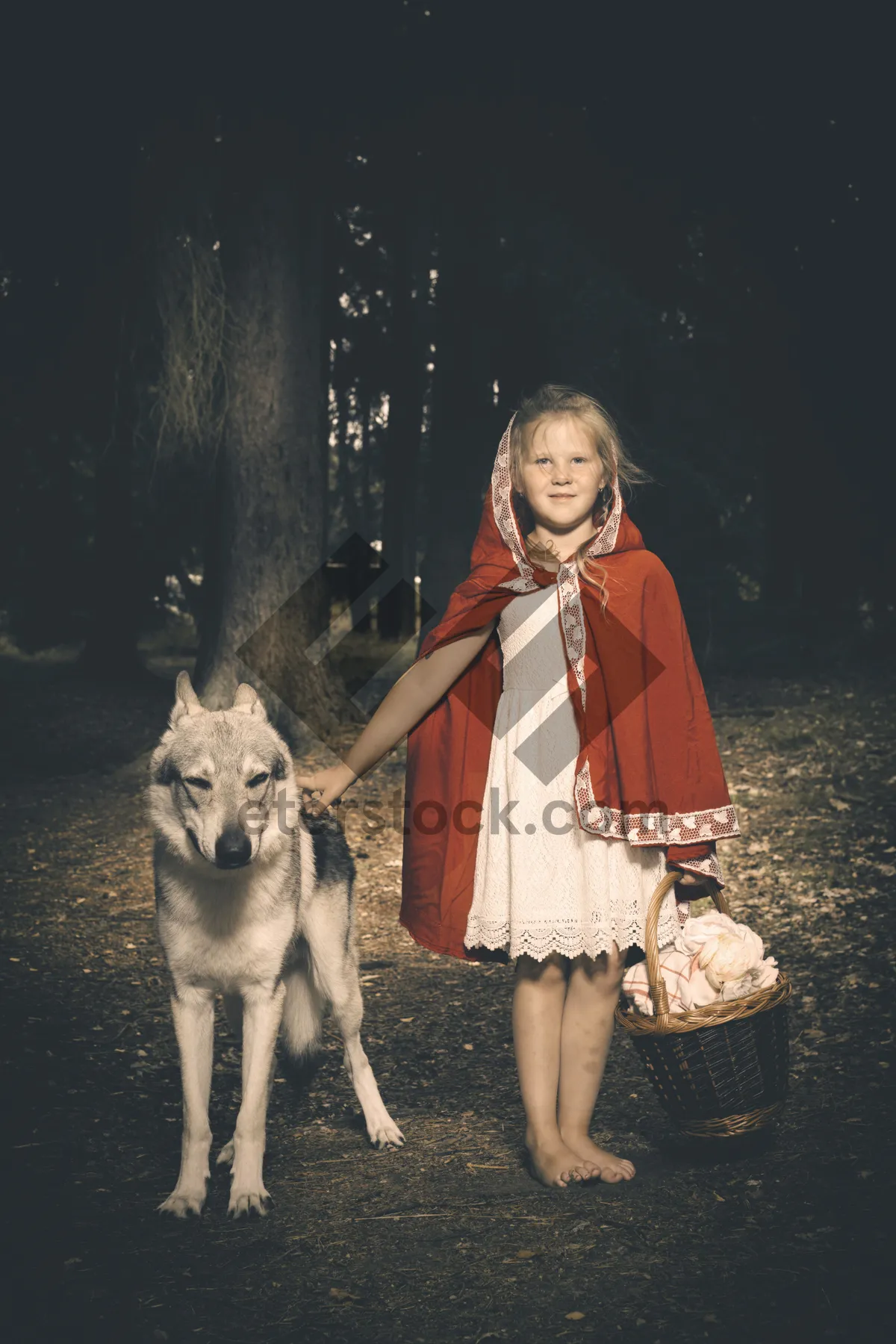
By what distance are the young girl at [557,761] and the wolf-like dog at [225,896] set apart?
245 millimetres

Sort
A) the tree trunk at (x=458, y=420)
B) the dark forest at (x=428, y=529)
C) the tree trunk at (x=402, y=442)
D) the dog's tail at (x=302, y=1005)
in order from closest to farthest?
the dark forest at (x=428, y=529) → the dog's tail at (x=302, y=1005) → the tree trunk at (x=458, y=420) → the tree trunk at (x=402, y=442)

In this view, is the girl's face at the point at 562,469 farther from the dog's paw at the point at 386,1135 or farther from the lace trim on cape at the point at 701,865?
the dog's paw at the point at 386,1135

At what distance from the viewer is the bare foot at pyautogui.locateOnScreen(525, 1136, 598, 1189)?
11.8ft

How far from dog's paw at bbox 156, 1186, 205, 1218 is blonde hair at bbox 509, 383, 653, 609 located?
7.09 feet

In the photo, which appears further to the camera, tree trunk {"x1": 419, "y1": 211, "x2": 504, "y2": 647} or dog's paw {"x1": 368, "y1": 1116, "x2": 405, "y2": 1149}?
tree trunk {"x1": 419, "y1": 211, "x2": 504, "y2": 647}

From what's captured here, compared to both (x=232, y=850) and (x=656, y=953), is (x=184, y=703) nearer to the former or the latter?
(x=232, y=850)

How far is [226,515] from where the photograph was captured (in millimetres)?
9641

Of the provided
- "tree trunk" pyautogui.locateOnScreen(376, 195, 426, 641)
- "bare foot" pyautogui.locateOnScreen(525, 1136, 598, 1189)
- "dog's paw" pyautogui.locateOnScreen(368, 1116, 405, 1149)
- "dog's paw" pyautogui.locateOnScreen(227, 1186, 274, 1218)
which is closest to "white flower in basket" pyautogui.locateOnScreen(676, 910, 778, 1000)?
"bare foot" pyautogui.locateOnScreen(525, 1136, 598, 1189)

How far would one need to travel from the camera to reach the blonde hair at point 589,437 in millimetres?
3701

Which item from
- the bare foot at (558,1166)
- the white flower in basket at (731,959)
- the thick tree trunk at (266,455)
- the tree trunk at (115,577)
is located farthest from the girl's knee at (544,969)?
the tree trunk at (115,577)

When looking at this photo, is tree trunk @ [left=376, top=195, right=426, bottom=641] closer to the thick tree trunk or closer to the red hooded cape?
the thick tree trunk

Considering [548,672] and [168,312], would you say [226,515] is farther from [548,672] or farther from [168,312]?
[548,672]

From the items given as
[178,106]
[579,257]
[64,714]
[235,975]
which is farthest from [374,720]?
[64,714]

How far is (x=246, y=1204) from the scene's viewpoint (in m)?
3.52
